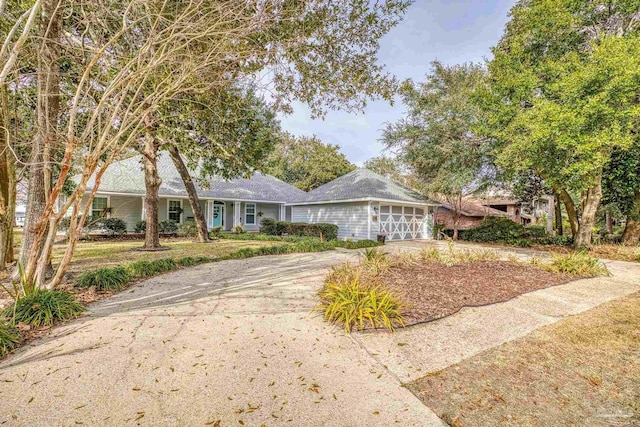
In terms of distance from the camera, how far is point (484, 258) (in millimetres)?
8422

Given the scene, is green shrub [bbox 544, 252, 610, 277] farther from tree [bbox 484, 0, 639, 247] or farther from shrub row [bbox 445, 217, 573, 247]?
shrub row [bbox 445, 217, 573, 247]

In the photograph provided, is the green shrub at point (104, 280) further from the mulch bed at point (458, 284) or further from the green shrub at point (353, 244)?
the green shrub at point (353, 244)

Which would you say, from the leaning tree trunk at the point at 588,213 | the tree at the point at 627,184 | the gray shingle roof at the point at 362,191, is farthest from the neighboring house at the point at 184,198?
the tree at the point at 627,184

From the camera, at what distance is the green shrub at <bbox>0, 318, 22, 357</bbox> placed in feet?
9.91

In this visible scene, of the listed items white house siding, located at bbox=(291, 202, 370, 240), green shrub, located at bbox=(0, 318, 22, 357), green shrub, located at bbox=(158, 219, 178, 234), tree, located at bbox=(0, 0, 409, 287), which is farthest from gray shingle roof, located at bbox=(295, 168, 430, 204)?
green shrub, located at bbox=(0, 318, 22, 357)

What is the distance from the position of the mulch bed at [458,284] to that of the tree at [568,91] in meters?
4.12

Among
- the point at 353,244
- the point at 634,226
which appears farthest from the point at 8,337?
the point at 634,226

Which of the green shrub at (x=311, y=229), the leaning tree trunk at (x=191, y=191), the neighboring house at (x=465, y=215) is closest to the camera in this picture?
the leaning tree trunk at (x=191, y=191)

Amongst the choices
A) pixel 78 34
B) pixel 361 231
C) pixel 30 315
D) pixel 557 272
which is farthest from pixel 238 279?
pixel 361 231

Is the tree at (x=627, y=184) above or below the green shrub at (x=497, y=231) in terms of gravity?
above

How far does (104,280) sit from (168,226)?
12.4 meters

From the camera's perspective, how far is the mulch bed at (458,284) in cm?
459

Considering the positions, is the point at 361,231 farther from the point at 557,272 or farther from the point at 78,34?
the point at 78,34

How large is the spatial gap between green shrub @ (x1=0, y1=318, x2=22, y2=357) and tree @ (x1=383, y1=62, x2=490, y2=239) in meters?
15.6
